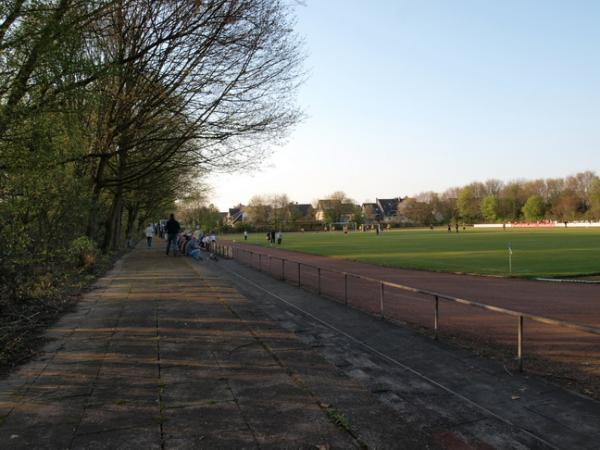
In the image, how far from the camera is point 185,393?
4.92 meters

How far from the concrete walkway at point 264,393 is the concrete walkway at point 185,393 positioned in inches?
0.7

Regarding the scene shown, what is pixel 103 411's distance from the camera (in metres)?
4.45

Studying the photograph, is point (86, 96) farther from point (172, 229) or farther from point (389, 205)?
point (389, 205)

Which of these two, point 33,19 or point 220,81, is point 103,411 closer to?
point 33,19

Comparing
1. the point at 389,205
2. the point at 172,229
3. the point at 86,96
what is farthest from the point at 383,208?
the point at 86,96

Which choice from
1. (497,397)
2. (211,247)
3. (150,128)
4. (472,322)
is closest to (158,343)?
(497,397)

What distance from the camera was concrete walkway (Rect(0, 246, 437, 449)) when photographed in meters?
3.96

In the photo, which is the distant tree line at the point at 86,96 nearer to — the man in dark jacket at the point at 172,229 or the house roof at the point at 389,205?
the man in dark jacket at the point at 172,229

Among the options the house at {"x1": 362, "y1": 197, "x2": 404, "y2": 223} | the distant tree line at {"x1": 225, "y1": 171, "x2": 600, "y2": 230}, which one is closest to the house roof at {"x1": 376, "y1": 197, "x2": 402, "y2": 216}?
the house at {"x1": 362, "y1": 197, "x2": 404, "y2": 223}

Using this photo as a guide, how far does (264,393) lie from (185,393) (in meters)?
0.80

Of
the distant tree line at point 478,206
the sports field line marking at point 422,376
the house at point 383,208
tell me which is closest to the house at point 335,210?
the distant tree line at point 478,206

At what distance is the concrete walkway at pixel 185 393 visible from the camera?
13.0ft

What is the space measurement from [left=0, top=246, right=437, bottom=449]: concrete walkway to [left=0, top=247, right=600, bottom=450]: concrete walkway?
17 mm

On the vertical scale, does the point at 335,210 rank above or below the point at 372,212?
above
